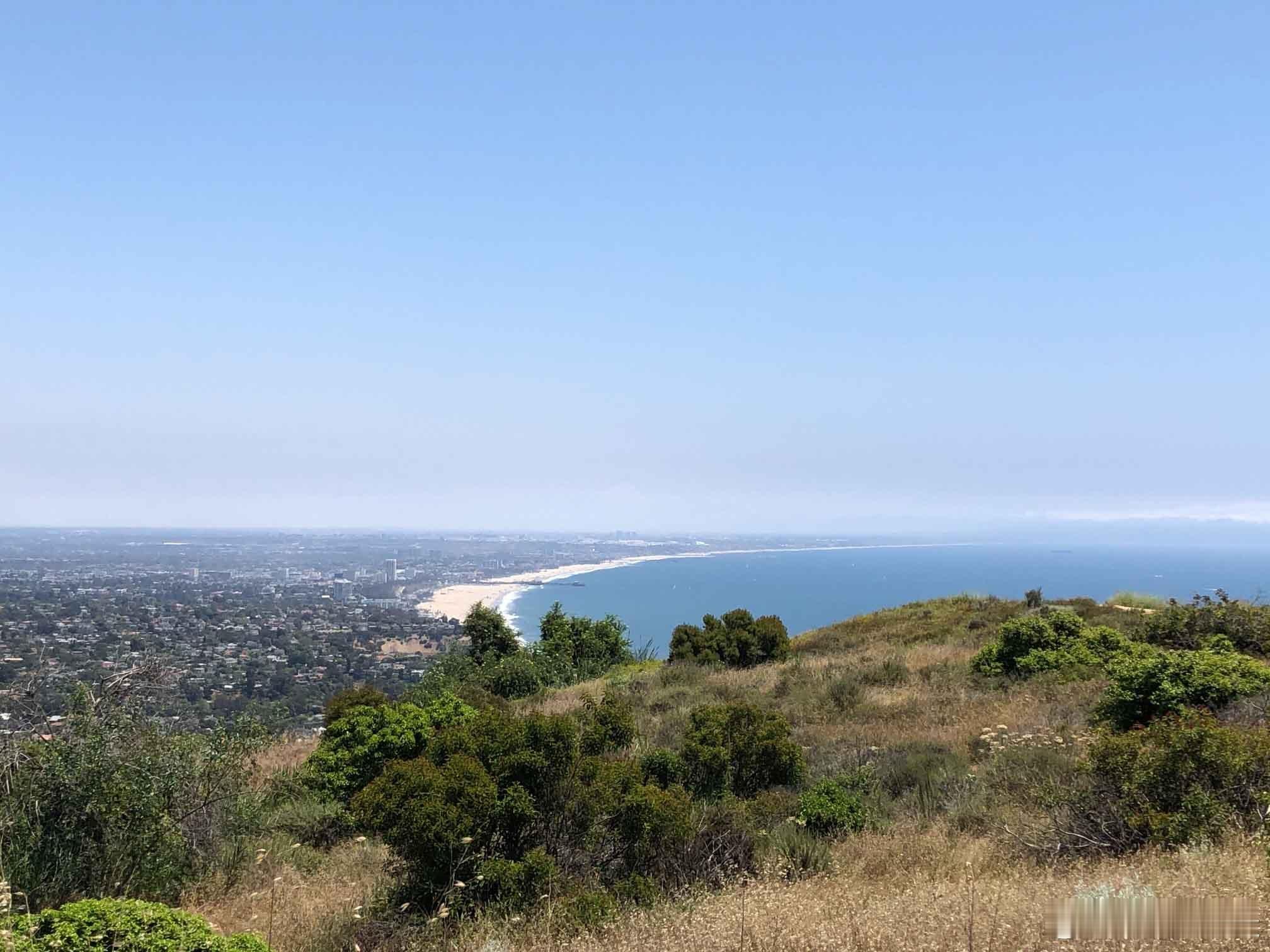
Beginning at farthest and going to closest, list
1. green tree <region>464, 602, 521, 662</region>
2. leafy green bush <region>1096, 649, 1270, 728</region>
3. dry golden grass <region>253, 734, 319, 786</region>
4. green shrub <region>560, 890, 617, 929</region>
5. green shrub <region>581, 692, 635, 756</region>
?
green tree <region>464, 602, 521, 662</region>
dry golden grass <region>253, 734, 319, 786</region>
leafy green bush <region>1096, 649, 1270, 728</region>
green shrub <region>581, 692, 635, 756</region>
green shrub <region>560, 890, 617, 929</region>

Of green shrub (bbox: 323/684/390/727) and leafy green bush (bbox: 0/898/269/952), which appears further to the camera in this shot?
green shrub (bbox: 323/684/390/727)

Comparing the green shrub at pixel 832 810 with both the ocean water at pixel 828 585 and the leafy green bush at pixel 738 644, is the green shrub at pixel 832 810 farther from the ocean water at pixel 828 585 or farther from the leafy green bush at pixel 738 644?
the ocean water at pixel 828 585

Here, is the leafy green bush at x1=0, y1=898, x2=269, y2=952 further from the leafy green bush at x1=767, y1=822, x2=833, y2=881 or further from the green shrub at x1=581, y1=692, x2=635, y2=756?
the green shrub at x1=581, y1=692, x2=635, y2=756

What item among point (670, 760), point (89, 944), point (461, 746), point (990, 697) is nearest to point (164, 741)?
point (461, 746)

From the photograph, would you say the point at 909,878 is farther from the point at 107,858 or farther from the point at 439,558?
the point at 439,558

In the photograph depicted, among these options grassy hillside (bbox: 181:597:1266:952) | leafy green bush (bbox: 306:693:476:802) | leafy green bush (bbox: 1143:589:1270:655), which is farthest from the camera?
leafy green bush (bbox: 1143:589:1270:655)

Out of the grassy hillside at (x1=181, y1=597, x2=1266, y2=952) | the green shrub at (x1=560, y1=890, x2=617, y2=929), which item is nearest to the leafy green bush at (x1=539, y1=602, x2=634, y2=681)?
the grassy hillside at (x1=181, y1=597, x2=1266, y2=952)

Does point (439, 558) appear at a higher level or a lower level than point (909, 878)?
lower
